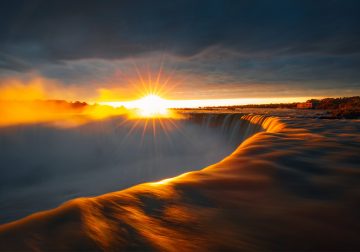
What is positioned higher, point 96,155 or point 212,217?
point 212,217

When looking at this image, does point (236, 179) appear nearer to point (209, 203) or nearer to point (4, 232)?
point (209, 203)

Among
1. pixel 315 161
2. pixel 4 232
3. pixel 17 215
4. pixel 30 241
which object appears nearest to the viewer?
pixel 30 241

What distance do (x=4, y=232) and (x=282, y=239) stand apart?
2.37m

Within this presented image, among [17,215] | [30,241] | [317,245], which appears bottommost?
[17,215]

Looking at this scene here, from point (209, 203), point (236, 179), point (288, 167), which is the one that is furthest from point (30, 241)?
point (288, 167)

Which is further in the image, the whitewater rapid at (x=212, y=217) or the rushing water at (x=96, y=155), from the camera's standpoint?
the rushing water at (x=96, y=155)

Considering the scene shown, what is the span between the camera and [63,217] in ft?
6.50

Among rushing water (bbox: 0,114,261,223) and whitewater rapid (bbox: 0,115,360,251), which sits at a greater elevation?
whitewater rapid (bbox: 0,115,360,251)

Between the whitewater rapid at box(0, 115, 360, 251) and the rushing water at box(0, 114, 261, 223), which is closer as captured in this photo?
the whitewater rapid at box(0, 115, 360, 251)

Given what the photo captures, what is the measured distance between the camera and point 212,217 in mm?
2330

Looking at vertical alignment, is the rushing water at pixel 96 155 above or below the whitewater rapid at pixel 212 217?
below

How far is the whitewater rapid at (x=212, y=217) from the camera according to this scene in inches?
68.6

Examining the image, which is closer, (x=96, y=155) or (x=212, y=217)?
(x=212, y=217)

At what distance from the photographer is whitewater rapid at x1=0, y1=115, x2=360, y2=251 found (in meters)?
1.74
